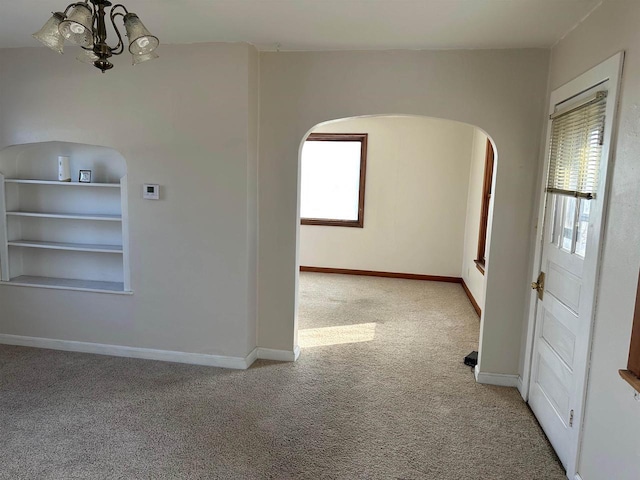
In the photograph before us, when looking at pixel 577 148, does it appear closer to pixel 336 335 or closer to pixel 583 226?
pixel 583 226

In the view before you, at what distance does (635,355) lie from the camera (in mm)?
1714

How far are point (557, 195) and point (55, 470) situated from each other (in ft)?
10.4

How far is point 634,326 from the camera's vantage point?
5.66ft

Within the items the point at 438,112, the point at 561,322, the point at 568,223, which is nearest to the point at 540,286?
the point at 561,322

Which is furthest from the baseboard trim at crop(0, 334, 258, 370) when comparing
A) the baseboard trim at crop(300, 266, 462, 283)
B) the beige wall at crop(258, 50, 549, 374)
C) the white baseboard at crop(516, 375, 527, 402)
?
the baseboard trim at crop(300, 266, 462, 283)

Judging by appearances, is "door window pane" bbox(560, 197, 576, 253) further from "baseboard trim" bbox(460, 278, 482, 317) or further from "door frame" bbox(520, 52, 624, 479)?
"baseboard trim" bbox(460, 278, 482, 317)

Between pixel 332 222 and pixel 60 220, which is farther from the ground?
pixel 60 220

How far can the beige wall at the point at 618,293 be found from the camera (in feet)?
5.97

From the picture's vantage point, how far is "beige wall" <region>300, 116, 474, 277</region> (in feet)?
20.8

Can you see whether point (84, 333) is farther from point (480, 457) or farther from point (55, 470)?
point (480, 457)

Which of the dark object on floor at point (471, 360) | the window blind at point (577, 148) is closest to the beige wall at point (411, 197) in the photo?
the dark object on floor at point (471, 360)

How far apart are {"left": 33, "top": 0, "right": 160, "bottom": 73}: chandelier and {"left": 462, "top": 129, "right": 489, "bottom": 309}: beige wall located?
4.25m

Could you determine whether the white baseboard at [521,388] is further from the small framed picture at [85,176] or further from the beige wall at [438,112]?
the small framed picture at [85,176]

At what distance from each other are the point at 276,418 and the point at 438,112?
7.72ft
